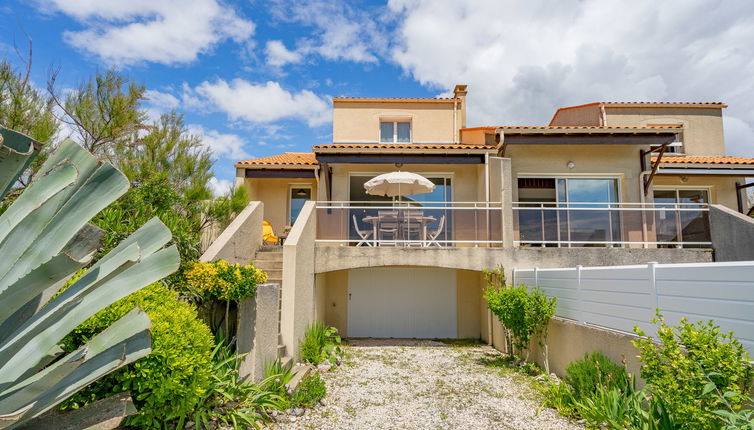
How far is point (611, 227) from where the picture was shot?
10438mm

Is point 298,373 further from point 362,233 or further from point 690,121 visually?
point 690,121

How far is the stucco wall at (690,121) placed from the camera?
621 inches

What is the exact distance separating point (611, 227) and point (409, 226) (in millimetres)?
5063

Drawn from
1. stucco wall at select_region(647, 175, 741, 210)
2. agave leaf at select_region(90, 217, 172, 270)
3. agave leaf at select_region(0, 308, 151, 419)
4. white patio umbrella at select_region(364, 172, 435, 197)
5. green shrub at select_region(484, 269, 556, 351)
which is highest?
stucco wall at select_region(647, 175, 741, 210)

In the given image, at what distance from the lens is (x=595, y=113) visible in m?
15.9

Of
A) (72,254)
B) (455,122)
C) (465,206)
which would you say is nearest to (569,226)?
(465,206)

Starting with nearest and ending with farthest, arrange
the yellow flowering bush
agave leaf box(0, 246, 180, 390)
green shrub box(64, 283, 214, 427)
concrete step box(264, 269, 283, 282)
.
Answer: agave leaf box(0, 246, 180, 390) → green shrub box(64, 283, 214, 427) → the yellow flowering bush → concrete step box(264, 269, 283, 282)

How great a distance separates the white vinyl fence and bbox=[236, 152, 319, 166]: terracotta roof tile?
8594 millimetres

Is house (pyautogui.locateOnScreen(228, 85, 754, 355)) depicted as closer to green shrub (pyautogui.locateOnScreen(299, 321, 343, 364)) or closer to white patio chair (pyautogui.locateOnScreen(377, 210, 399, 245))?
white patio chair (pyautogui.locateOnScreen(377, 210, 399, 245))

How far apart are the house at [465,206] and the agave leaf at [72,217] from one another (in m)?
5.37

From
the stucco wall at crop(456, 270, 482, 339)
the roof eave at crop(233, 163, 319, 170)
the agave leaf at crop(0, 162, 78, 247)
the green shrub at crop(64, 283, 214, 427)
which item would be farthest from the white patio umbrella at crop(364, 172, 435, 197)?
the agave leaf at crop(0, 162, 78, 247)

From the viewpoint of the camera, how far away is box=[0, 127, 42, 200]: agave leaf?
6.45 feet

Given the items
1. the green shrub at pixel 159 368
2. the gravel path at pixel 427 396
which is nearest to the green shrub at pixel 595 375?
the gravel path at pixel 427 396

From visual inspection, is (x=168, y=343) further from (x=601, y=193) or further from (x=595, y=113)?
(x=595, y=113)
